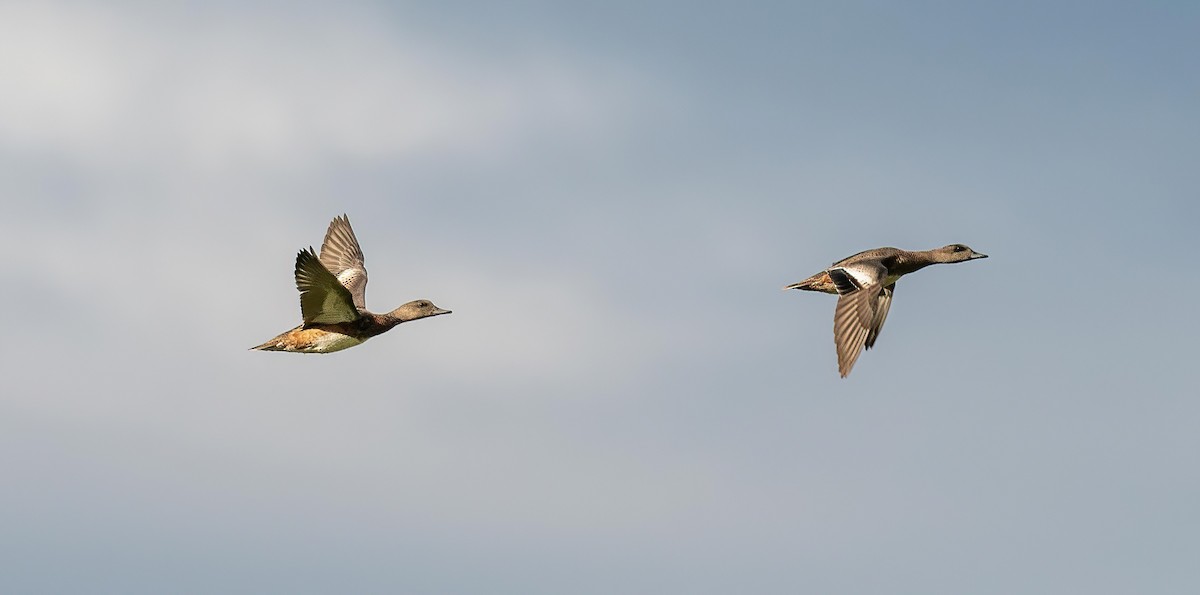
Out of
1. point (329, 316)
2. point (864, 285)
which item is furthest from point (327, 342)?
point (864, 285)

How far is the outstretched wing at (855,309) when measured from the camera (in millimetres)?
27750

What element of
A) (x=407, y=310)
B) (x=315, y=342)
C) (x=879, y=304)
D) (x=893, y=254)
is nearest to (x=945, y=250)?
(x=893, y=254)

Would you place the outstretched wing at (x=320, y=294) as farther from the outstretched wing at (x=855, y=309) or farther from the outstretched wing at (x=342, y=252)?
the outstretched wing at (x=855, y=309)

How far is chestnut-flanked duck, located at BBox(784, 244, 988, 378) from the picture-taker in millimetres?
27969

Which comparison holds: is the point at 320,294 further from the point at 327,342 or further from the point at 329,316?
the point at 327,342

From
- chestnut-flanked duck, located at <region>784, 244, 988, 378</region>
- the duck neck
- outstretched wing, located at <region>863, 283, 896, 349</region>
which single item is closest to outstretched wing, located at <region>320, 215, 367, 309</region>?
the duck neck

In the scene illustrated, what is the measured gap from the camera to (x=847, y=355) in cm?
2752

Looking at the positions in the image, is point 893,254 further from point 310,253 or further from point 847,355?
point 310,253

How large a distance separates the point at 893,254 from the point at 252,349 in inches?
563

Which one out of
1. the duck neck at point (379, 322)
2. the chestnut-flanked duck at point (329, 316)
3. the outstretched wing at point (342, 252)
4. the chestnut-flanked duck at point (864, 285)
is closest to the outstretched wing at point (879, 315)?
the chestnut-flanked duck at point (864, 285)

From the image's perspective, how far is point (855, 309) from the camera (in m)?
28.3

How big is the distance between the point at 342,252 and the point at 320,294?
7.59 m

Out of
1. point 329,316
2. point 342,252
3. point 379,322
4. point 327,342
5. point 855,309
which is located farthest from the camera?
point 342,252

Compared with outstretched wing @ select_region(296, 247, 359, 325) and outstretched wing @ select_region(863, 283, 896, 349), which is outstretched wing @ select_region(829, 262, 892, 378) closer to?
outstretched wing @ select_region(863, 283, 896, 349)
